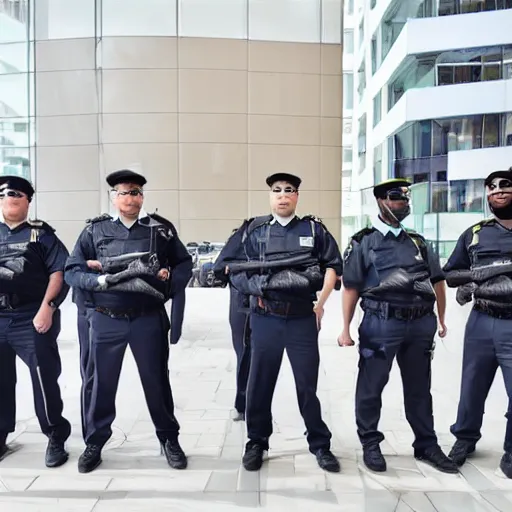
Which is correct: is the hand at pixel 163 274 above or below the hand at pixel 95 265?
below

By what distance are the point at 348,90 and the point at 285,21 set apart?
3.82ft

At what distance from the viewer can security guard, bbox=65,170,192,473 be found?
2.72 metres

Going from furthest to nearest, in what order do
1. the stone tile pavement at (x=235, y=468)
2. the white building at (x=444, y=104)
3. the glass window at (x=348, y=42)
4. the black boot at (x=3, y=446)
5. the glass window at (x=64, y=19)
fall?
the glass window at (x=348, y=42) → the glass window at (x=64, y=19) → the white building at (x=444, y=104) → the black boot at (x=3, y=446) → the stone tile pavement at (x=235, y=468)

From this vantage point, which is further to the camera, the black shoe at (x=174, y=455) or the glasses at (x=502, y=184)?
the black shoe at (x=174, y=455)

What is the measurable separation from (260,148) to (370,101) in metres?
1.64

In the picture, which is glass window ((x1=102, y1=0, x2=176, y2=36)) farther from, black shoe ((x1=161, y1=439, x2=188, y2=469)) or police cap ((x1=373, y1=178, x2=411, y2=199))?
black shoe ((x1=161, y1=439, x2=188, y2=469))

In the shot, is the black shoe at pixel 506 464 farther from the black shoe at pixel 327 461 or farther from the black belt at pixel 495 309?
the black shoe at pixel 327 461

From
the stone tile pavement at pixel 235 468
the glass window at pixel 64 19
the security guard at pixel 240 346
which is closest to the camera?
the stone tile pavement at pixel 235 468

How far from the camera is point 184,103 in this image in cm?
637

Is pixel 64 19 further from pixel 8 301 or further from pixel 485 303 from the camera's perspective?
pixel 485 303

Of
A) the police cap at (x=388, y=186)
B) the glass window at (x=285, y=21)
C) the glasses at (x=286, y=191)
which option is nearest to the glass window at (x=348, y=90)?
the glass window at (x=285, y=21)

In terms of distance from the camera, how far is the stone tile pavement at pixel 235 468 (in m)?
2.46

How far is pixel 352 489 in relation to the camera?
258cm

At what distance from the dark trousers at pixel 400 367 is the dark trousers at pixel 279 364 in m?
0.25
